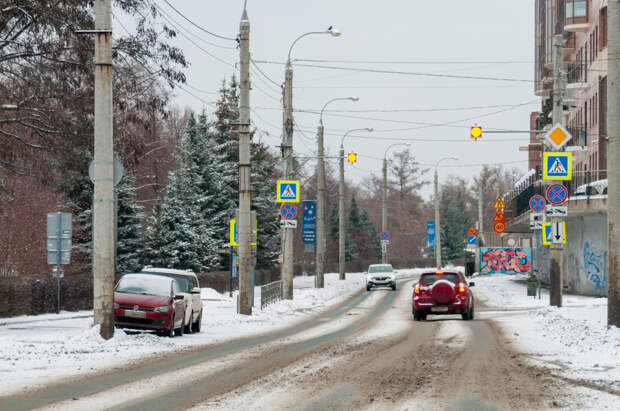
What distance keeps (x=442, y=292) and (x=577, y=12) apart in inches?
1376

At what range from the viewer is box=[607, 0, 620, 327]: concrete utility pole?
2077cm

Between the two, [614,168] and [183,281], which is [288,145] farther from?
[614,168]

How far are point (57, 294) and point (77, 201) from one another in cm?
2236

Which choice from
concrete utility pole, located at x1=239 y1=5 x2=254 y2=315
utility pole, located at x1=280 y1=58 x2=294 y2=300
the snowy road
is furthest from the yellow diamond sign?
utility pole, located at x1=280 y1=58 x2=294 y2=300

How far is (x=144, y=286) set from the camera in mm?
24016

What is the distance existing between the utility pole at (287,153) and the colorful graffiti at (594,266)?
14.5m

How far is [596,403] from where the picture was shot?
11.2 meters

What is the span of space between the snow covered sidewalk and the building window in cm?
2956

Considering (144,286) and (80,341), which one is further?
(144,286)

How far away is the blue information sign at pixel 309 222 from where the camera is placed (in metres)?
59.4

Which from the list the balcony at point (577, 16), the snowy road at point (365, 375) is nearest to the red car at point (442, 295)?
the snowy road at point (365, 375)

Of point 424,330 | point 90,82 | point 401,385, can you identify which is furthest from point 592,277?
point 401,385

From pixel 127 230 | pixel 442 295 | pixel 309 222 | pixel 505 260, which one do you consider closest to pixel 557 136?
pixel 442 295

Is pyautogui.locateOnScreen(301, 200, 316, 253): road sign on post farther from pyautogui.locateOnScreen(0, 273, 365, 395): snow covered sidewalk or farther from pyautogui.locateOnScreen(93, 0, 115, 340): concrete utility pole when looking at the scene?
pyautogui.locateOnScreen(93, 0, 115, 340): concrete utility pole
